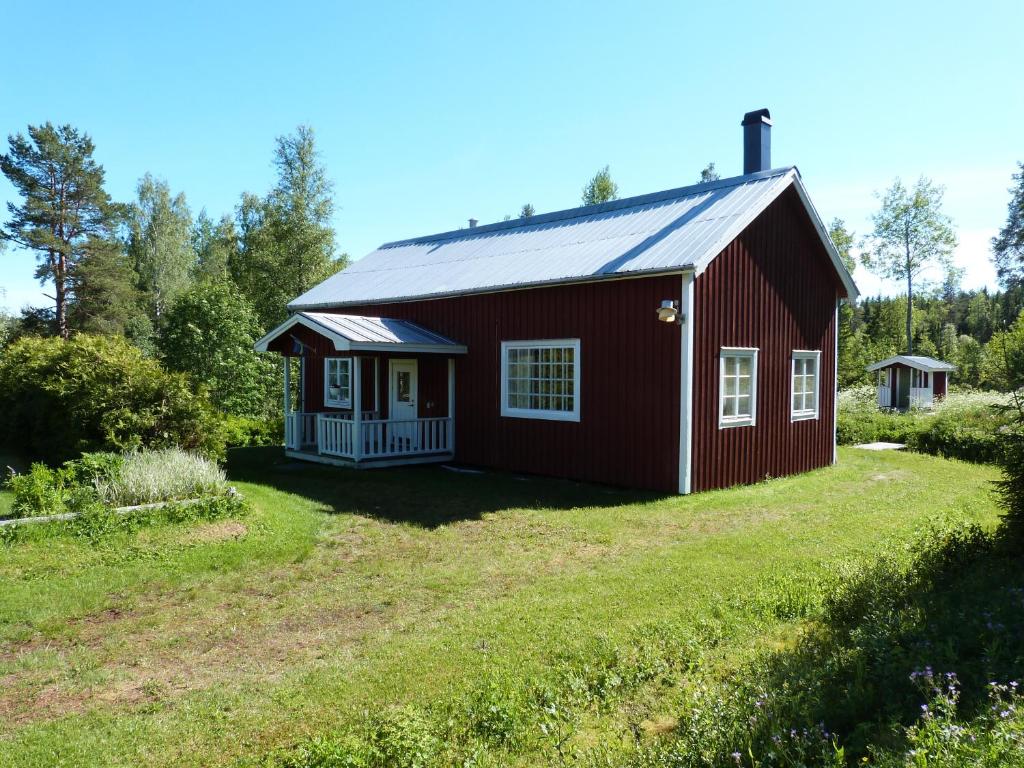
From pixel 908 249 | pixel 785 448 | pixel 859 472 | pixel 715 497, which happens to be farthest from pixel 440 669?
pixel 908 249

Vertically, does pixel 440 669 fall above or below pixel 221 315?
below

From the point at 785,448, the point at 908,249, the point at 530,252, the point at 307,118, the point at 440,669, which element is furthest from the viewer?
the point at 908,249

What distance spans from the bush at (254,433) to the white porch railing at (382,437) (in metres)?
3.84

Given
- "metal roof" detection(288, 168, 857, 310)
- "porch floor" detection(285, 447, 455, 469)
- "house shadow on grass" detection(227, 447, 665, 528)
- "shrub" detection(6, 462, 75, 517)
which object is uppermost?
"metal roof" detection(288, 168, 857, 310)

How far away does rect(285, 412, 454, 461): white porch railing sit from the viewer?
1430 cm

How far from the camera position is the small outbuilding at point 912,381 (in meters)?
30.2

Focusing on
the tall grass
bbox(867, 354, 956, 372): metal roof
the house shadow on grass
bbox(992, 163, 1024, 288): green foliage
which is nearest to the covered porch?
the house shadow on grass

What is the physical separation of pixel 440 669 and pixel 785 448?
10.7 meters

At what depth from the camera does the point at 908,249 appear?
42.8m

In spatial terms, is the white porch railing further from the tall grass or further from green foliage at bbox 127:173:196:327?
green foliage at bbox 127:173:196:327

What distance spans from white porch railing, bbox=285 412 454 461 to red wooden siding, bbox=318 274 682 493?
1.58 ft

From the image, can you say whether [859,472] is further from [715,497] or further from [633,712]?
[633,712]

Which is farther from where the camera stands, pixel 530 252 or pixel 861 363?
pixel 861 363

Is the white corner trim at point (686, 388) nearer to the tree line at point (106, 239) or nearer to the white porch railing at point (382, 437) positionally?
the white porch railing at point (382, 437)
